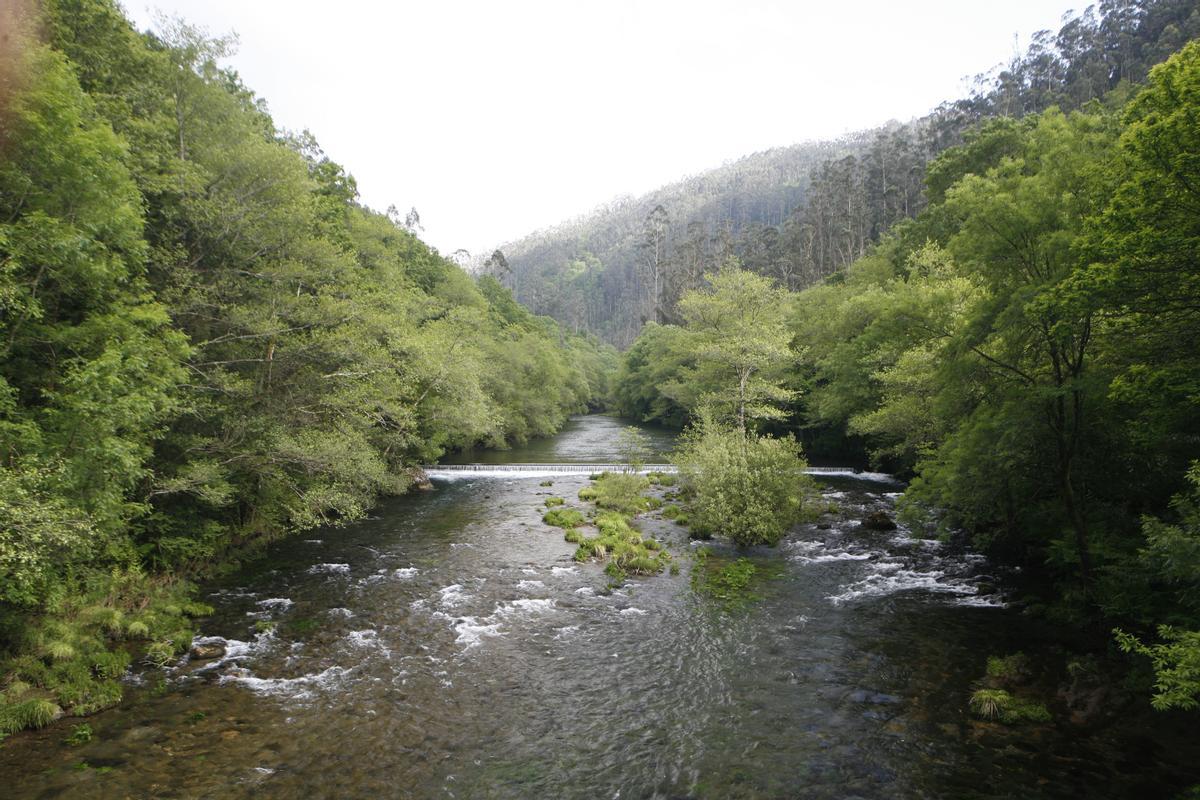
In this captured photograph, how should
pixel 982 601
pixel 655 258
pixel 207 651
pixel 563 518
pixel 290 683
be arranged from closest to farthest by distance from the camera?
pixel 290 683 < pixel 207 651 < pixel 982 601 < pixel 563 518 < pixel 655 258

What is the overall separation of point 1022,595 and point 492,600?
50.5 feet

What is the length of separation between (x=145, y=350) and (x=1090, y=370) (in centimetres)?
2156

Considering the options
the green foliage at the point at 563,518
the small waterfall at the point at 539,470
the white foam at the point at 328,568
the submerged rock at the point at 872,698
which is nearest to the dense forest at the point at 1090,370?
the submerged rock at the point at 872,698

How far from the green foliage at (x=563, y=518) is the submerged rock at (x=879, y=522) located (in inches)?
487

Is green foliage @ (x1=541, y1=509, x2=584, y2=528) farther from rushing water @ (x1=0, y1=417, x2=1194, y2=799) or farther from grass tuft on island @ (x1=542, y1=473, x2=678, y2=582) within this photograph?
rushing water @ (x1=0, y1=417, x2=1194, y2=799)

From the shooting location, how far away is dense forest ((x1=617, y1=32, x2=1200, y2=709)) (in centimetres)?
924

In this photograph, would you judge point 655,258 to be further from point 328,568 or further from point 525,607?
point 525,607

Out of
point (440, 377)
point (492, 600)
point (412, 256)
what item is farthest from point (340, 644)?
point (412, 256)

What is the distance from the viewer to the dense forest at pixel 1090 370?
9242mm

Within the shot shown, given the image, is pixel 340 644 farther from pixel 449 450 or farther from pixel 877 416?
pixel 449 450

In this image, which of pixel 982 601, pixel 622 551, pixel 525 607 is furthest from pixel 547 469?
pixel 982 601

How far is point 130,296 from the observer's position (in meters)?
13.6

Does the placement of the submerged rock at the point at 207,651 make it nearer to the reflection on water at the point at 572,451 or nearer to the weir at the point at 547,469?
the weir at the point at 547,469

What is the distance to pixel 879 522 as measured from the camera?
79.0ft
